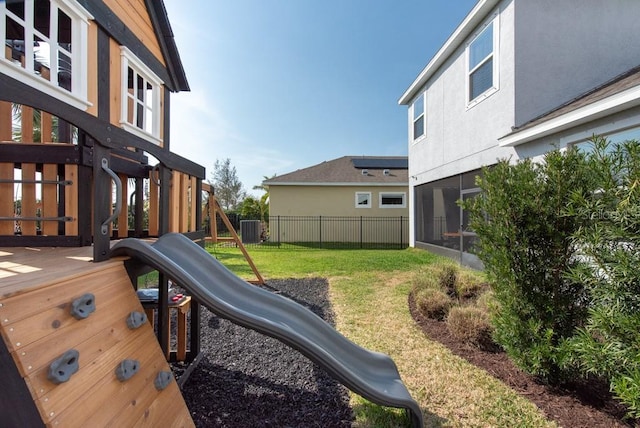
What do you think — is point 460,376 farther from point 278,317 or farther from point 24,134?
point 24,134

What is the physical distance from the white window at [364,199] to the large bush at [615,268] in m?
15.1

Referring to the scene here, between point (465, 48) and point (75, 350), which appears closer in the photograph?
point (75, 350)

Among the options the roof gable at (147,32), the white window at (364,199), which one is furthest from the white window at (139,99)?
the white window at (364,199)

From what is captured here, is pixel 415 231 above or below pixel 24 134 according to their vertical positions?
below

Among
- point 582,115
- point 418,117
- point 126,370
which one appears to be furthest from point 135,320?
point 418,117

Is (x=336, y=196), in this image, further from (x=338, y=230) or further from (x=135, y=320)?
(x=135, y=320)

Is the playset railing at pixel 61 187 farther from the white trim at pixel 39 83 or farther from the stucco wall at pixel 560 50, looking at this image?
the stucco wall at pixel 560 50

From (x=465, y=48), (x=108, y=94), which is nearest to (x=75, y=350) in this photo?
(x=108, y=94)

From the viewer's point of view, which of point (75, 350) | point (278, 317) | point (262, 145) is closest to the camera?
point (75, 350)

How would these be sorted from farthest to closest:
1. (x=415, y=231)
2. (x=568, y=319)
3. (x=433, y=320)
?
1. (x=415, y=231)
2. (x=433, y=320)
3. (x=568, y=319)

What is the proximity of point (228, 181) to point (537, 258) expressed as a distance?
98.8 ft

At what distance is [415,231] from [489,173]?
10.0 m

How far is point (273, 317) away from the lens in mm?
2332

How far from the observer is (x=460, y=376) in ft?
10.5
